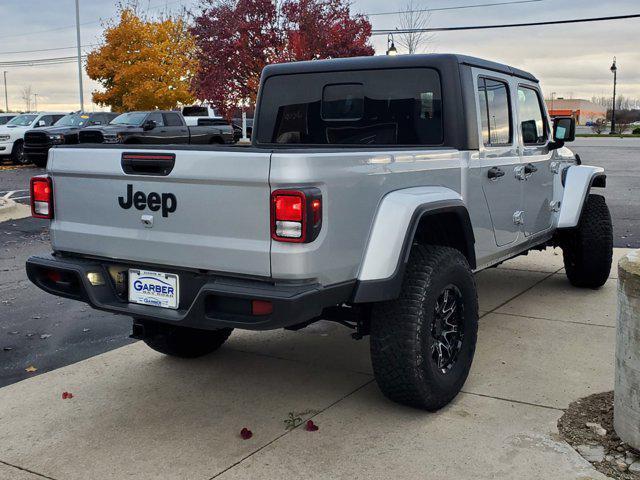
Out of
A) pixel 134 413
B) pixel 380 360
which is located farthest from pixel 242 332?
pixel 380 360

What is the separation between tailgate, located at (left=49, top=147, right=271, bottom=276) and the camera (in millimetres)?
3357

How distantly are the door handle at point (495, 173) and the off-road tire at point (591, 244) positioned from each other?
1.91 metres

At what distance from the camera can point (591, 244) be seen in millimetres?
6648

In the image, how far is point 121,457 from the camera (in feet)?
11.7

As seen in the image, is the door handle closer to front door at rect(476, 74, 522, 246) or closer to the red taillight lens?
front door at rect(476, 74, 522, 246)

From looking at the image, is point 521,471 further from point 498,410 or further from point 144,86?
point 144,86

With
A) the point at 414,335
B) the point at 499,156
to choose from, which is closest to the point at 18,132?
the point at 499,156

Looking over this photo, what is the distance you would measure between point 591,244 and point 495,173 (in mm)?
2272

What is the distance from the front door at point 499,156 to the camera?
4.84 meters

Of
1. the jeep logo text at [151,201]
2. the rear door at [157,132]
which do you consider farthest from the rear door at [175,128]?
the jeep logo text at [151,201]

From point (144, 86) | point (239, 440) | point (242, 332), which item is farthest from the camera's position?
point (144, 86)

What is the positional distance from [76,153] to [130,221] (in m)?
0.53

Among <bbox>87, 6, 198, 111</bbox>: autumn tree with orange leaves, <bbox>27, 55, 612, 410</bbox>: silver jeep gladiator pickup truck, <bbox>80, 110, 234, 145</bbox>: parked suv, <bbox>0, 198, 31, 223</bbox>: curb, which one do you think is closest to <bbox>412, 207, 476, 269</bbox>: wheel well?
<bbox>27, 55, 612, 410</bbox>: silver jeep gladiator pickup truck

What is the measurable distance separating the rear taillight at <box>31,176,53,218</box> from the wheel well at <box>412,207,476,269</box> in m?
2.08
